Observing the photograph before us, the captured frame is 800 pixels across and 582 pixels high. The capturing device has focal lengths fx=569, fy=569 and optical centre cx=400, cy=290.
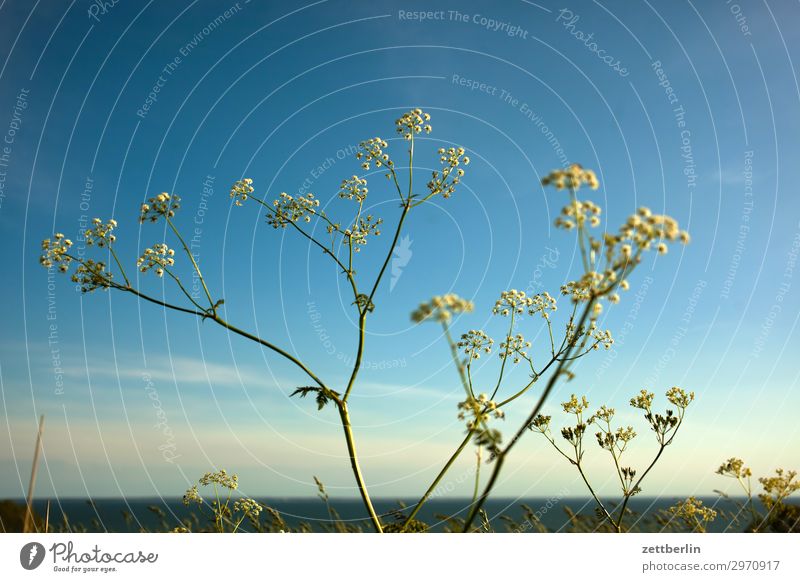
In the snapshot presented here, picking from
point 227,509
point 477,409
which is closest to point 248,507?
point 227,509

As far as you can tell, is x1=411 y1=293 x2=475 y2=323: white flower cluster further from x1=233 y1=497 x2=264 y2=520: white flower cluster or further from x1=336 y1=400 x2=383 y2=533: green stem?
x1=233 y1=497 x2=264 y2=520: white flower cluster

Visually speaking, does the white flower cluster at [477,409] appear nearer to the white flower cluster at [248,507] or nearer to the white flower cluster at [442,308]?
the white flower cluster at [442,308]

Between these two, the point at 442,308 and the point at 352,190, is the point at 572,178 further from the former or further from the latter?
the point at 352,190

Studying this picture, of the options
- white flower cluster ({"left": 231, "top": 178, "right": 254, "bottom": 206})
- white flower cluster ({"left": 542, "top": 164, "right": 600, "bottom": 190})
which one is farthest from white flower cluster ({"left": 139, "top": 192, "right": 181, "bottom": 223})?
white flower cluster ({"left": 542, "top": 164, "right": 600, "bottom": 190})
